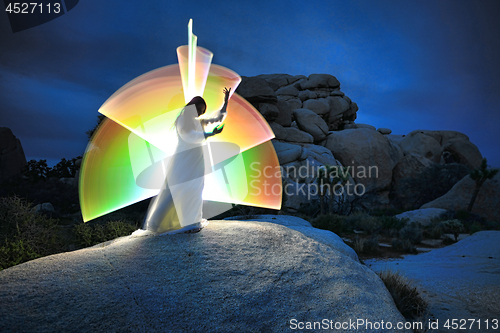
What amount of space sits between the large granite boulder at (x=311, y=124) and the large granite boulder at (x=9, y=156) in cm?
2741

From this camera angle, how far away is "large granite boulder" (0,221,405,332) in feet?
8.73

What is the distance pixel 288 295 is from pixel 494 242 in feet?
30.2

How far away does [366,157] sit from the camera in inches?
1182

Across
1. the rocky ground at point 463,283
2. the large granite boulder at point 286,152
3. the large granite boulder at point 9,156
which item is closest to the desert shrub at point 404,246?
the rocky ground at point 463,283

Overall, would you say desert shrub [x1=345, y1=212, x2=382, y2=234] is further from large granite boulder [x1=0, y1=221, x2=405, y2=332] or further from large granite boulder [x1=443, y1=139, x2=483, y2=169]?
large granite boulder [x1=443, y1=139, x2=483, y2=169]

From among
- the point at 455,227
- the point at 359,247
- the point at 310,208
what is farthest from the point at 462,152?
the point at 359,247

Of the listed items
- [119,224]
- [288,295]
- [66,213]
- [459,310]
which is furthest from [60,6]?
[66,213]

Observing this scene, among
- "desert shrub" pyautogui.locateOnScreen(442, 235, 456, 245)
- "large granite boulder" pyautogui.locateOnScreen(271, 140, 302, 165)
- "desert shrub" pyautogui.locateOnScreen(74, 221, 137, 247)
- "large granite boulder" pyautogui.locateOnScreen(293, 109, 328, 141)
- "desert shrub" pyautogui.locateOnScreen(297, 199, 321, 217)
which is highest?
"large granite boulder" pyautogui.locateOnScreen(293, 109, 328, 141)

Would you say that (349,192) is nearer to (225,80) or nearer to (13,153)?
(225,80)

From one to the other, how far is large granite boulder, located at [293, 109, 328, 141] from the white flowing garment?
26966 mm

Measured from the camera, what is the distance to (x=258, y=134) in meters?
9.37

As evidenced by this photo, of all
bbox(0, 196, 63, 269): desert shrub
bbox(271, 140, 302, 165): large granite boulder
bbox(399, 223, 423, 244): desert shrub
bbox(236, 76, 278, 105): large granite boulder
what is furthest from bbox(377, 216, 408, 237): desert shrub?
bbox(236, 76, 278, 105): large granite boulder

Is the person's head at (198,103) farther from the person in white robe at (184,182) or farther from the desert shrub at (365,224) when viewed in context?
the desert shrub at (365,224)

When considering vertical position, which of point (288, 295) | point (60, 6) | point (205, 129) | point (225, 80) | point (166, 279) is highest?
point (60, 6)
